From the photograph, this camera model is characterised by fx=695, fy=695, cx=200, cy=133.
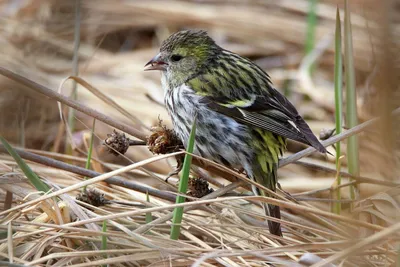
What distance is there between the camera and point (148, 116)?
5176 mm

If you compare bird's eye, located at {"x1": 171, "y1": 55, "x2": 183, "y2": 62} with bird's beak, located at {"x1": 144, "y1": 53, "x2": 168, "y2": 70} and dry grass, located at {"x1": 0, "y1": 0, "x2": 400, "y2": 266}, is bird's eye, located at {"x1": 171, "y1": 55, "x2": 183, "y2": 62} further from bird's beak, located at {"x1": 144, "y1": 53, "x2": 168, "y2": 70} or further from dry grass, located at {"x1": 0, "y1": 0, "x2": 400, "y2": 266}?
dry grass, located at {"x1": 0, "y1": 0, "x2": 400, "y2": 266}

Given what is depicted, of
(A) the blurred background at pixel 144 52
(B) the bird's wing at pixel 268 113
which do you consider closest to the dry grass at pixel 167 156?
(A) the blurred background at pixel 144 52

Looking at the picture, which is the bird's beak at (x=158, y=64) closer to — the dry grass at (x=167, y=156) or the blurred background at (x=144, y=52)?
the dry grass at (x=167, y=156)

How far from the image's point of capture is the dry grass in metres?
2.40

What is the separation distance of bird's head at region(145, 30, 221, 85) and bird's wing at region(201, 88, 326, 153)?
1.28ft

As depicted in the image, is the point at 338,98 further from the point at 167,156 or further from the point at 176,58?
the point at 167,156

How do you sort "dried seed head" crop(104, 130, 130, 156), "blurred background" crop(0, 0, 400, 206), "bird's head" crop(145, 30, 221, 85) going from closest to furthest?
"dried seed head" crop(104, 130, 130, 156) < "bird's head" crop(145, 30, 221, 85) < "blurred background" crop(0, 0, 400, 206)

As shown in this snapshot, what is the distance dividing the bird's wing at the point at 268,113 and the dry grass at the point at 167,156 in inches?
10.6

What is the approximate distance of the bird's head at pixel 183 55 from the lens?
3717mm

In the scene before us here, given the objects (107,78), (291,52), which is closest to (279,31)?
(291,52)

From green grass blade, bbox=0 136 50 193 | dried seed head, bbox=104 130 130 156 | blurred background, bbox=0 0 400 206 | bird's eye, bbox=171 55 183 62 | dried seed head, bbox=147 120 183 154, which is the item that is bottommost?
green grass blade, bbox=0 136 50 193

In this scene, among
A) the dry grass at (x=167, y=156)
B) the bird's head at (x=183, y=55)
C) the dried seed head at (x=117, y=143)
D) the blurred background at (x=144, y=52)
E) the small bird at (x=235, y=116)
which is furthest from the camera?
the blurred background at (x=144, y=52)

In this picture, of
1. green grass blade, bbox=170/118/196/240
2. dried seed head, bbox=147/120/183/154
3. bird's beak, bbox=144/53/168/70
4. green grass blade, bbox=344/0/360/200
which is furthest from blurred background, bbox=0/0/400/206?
green grass blade, bbox=170/118/196/240

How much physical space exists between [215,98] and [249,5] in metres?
3.67
